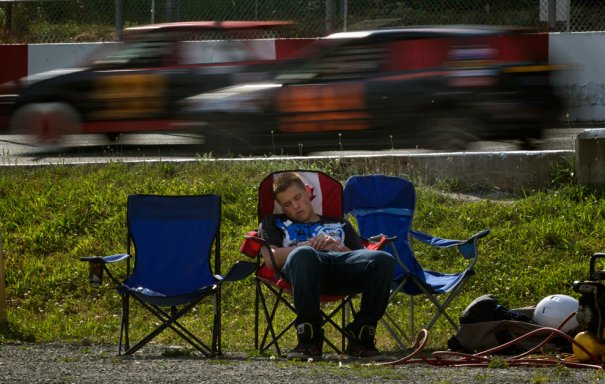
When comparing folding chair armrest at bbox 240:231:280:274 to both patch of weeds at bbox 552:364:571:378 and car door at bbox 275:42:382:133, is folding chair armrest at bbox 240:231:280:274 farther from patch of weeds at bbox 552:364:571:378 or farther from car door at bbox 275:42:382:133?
car door at bbox 275:42:382:133

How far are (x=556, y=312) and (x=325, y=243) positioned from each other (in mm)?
1451

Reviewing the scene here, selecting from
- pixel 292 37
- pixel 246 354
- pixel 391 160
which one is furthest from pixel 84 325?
pixel 292 37

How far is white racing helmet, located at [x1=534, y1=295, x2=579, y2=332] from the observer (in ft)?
23.0

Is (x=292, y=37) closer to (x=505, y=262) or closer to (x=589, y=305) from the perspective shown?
(x=505, y=262)

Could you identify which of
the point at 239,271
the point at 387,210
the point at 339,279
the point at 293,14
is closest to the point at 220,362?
the point at 239,271

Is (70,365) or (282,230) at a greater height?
(282,230)

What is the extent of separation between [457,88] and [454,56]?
0.37 m

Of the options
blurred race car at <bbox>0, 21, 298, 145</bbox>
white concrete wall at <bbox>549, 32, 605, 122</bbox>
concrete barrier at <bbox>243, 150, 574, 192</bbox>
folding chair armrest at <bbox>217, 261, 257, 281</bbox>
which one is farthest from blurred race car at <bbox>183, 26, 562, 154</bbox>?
folding chair armrest at <bbox>217, 261, 257, 281</bbox>

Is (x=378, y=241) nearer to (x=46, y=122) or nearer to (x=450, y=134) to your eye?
(x=450, y=134)

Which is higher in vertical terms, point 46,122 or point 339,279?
point 46,122

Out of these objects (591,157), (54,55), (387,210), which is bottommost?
(387,210)

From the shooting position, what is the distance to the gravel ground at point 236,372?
5625mm

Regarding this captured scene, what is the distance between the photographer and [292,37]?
16.0 metres

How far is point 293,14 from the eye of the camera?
55.7 feet
